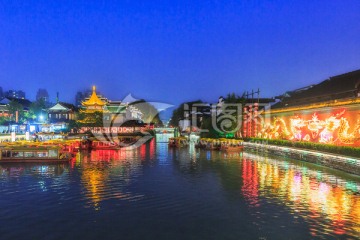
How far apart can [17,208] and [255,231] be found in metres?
10.8

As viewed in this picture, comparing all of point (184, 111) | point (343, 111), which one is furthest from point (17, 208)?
point (184, 111)

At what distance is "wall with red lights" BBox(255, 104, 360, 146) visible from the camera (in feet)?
104

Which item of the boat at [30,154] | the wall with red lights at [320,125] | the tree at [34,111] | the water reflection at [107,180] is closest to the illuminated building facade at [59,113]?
the tree at [34,111]

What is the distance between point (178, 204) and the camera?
17.4m

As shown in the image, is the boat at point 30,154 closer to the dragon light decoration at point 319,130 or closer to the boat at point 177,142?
the dragon light decoration at point 319,130

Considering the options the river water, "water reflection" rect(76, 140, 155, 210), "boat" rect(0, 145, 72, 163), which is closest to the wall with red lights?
the river water

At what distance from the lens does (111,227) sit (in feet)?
44.9

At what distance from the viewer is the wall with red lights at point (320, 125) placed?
31594mm

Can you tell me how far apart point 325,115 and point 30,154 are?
2956 cm

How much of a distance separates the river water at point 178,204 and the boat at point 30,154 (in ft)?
15.4

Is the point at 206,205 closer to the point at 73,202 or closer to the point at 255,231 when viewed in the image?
the point at 255,231
